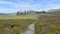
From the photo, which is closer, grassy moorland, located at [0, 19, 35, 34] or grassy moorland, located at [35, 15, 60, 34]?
grassy moorland, located at [0, 19, 35, 34]

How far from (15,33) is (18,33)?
42cm

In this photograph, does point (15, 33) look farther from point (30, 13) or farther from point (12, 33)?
point (30, 13)

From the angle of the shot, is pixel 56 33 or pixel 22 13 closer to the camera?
pixel 56 33

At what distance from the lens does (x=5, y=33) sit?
22.2 metres

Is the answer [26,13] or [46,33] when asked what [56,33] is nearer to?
[46,33]

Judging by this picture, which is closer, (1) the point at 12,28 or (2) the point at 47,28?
(1) the point at 12,28

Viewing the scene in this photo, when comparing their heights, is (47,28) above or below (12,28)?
below

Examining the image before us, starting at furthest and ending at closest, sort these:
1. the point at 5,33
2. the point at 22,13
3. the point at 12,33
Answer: the point at 22,13, the point at 12,33, the point at 5,33

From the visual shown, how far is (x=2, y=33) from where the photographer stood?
885 inches

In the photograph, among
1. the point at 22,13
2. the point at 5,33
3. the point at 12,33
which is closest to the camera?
the point at 5,33

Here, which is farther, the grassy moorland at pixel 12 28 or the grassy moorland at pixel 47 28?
the grassy moorland at pixel 47 28

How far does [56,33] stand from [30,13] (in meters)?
137

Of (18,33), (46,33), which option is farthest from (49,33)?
(18,33)

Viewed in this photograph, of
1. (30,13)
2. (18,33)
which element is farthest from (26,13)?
(18,33)
